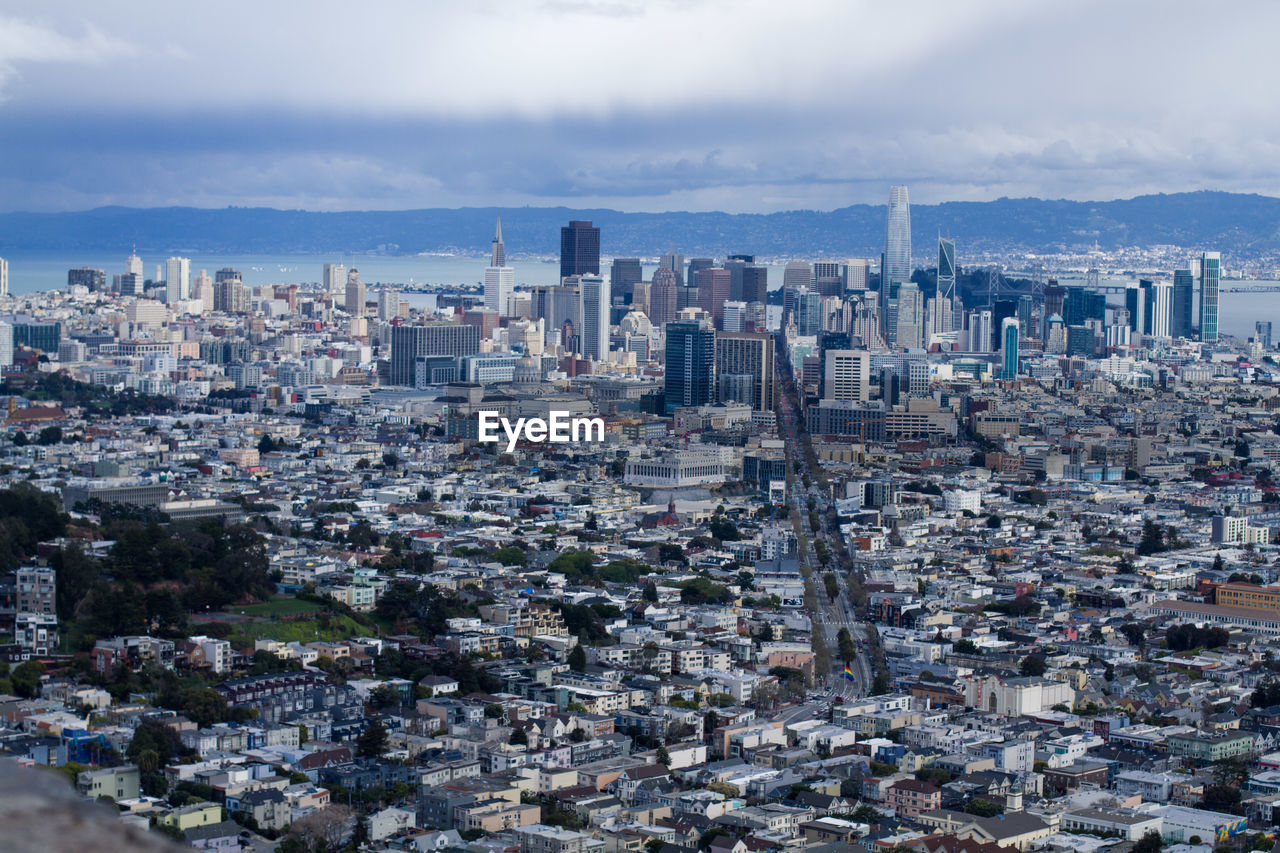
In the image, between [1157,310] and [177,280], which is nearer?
[177,280]

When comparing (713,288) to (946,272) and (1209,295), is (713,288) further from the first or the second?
(1209,295)

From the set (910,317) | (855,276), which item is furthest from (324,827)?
(855,276)

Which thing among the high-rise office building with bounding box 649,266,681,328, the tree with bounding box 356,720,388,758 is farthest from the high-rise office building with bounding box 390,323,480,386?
the tree with bounding box 356,720,388,758

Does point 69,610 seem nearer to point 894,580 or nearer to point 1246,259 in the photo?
point 894,580

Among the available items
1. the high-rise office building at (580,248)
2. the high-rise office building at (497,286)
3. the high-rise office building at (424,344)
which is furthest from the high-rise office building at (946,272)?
the high-rise office building at (424,344)

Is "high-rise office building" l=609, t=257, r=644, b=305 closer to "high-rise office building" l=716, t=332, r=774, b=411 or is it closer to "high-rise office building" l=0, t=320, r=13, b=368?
"high-rise office building" l=716, t=332, r=774, b=411

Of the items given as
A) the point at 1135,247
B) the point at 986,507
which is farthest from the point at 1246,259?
the point at 986,507
